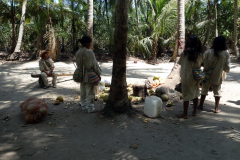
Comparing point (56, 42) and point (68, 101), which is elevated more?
point (56, 42)

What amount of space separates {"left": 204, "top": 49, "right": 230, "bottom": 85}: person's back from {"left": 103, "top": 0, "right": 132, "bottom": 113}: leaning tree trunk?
70.9 inches

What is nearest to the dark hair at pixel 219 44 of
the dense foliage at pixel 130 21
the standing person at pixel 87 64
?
the standing person at pixel 87 64

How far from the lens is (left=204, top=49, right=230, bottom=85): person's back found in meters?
4.22

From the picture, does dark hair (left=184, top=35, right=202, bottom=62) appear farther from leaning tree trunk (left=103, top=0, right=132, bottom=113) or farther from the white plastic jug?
leaning tree trunk (left=103, top=0, right=132, bottom=113)

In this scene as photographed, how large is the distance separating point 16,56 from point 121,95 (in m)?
13.1

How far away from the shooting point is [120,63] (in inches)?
150

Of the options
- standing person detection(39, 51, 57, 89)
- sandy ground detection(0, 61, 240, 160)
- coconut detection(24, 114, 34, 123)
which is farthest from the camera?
standing person detection(39, 51, 57, 89)

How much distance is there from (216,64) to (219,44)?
40 centimetres

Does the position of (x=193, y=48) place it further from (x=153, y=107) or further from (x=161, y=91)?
(x=161, y=91)

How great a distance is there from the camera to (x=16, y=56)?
48.3 feet

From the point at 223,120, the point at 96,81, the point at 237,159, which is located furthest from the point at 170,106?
the point at 237,159

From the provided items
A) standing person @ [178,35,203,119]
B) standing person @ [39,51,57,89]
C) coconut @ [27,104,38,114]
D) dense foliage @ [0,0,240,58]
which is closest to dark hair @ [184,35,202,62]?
standing person @ [178,35,203,119]

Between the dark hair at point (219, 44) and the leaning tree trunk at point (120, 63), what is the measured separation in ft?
6.14

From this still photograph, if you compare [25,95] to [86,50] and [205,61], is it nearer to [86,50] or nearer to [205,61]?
[86,50]
